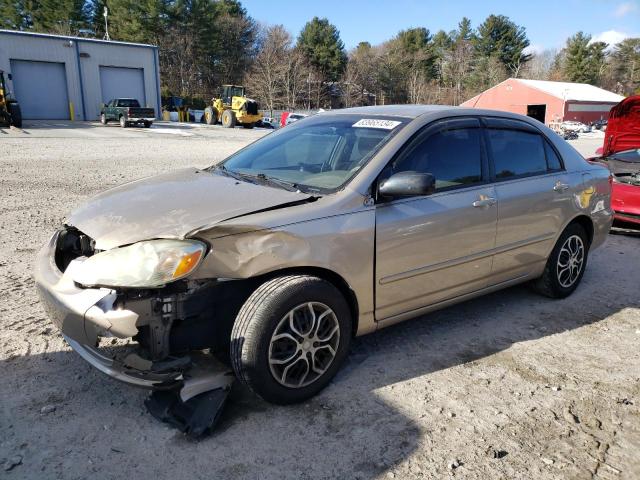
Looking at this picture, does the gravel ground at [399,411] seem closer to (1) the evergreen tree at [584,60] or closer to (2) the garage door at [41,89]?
(2) the garage door at [41,89]

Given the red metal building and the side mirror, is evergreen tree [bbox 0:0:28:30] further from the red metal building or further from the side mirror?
the side mirror

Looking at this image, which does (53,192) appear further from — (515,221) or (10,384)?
(515,221)

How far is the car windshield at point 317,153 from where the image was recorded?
324 cm

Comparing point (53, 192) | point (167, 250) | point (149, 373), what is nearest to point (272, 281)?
point (167, 250)

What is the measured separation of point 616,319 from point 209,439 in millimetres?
3530

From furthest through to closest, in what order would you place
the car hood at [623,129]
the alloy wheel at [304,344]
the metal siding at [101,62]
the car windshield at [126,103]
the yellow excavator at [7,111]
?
1. the metal siding at [101,62]
2. the car windshield at [126,103]
3. the yellow excavator at [7,111]
4. the car hood at [623,129]
5. the alloy wheel at [304,344]

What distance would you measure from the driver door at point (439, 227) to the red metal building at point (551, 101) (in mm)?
55185

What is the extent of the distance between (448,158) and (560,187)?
4.42 feet

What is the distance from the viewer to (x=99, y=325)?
244cm

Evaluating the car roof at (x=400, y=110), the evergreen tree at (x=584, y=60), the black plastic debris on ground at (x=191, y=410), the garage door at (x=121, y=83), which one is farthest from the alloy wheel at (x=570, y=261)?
the evergreen tree at (x=584, y=60)

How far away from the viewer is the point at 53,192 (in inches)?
343

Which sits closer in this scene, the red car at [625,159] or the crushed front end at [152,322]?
the crushed front end at [152,322]

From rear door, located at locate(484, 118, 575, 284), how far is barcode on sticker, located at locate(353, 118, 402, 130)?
2.95 ft

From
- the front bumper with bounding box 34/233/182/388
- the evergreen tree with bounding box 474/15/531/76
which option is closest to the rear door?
the front bumper with bounding box 34/233/182/388
